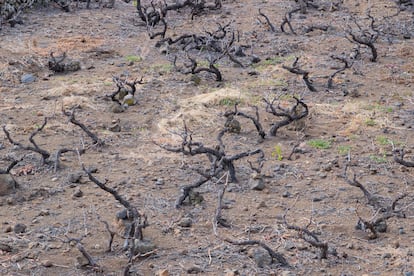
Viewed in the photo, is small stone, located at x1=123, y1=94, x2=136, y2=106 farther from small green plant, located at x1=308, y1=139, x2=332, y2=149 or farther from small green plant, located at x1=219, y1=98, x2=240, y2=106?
small green plant, located at x1=308, y1=139, x2=332, y2=149

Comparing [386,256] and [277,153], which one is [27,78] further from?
[386,256]

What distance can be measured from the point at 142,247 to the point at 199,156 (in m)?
1.65

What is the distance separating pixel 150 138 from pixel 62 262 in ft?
7.22

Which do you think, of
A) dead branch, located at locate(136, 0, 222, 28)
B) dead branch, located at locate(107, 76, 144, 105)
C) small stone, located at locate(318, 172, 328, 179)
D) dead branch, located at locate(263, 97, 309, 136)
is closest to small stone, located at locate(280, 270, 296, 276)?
small stone, located at locate(318, 172, 328, 179)

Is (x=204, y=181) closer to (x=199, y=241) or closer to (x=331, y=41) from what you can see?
(x=199, y=241)

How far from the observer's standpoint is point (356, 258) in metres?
4.22

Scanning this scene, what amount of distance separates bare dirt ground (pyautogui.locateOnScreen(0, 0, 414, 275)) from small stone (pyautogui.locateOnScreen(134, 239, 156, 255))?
70 millimetres

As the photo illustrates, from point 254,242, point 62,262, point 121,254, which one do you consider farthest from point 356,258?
point 62,262

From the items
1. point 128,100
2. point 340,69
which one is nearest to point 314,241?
point 128,100

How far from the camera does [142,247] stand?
4203mm

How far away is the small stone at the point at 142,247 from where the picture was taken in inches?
165

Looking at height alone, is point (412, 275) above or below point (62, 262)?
above

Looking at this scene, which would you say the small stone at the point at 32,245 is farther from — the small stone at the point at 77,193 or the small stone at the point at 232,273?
the small stone at the point at 232,273

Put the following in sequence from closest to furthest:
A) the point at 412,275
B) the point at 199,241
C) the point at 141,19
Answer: the point at 412,275
the point at 199,241
the point at 141,19
